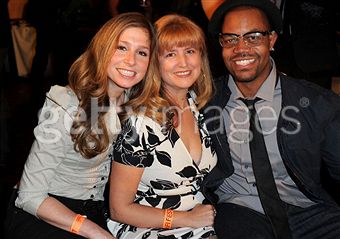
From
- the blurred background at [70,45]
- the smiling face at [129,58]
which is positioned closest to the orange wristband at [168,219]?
the smiling face at [129,58]

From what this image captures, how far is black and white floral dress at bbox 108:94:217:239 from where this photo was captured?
1.92 m

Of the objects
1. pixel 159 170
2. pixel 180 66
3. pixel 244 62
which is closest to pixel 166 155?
pixel 159 170

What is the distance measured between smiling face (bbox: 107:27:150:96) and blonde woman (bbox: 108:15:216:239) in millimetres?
70

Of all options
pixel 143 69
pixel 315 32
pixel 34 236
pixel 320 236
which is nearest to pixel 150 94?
pixel 143 69

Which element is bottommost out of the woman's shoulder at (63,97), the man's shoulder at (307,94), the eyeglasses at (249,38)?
→ the man's shoulder at (307,94)

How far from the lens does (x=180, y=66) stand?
2088 mm

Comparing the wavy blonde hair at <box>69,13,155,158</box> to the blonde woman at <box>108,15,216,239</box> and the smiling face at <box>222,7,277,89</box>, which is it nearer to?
the blonde woman at <box>108,15,216,239</box>

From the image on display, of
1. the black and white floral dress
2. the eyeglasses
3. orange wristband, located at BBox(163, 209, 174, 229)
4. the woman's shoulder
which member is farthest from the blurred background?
orange wristband, located at BBox(163, 209, 174, 229)

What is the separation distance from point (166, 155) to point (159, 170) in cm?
7

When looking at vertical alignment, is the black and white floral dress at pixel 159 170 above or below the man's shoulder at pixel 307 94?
below

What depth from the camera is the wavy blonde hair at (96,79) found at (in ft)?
6.25

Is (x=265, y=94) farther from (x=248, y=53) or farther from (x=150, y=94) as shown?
(x=150, y=94)

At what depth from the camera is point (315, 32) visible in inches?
113

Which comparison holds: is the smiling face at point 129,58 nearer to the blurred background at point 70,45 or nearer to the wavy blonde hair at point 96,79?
the wavy blonde hair at point 96,79
